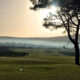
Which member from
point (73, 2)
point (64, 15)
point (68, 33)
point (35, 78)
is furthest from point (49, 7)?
point (35, 78)

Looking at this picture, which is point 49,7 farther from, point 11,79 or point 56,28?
point 11,79

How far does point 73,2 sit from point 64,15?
9569 mm

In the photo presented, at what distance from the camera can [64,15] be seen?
34781 millimetres

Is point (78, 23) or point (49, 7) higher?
point (49, 7)

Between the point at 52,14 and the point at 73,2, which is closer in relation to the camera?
the point at 73,2

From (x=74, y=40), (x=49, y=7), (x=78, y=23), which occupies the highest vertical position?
(x=49, y=7)

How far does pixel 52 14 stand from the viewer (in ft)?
120

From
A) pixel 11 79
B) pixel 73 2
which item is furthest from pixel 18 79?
pixel 73 2

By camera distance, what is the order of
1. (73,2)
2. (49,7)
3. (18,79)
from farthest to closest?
(49,7)
(73,2)
(18,79)

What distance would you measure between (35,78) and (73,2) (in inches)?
372

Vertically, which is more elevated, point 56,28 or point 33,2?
point 33,2

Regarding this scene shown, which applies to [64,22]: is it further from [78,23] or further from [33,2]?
[33,2]

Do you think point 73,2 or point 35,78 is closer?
point 35,78

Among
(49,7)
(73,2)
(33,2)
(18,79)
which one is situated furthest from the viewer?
(33,2)
